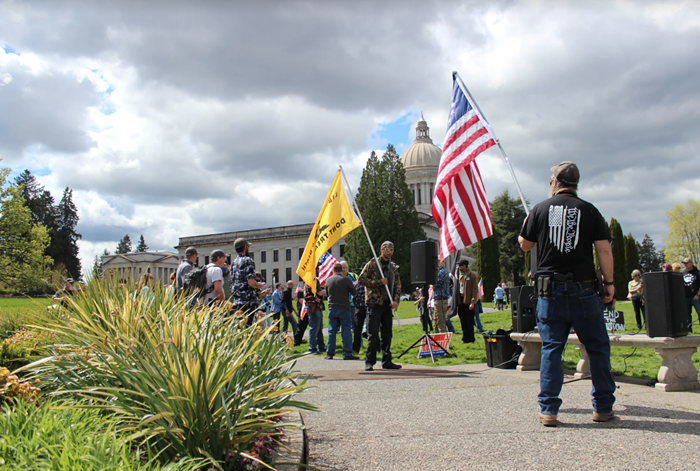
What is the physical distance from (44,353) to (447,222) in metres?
7.99

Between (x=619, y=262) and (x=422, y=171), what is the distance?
61.9 metres

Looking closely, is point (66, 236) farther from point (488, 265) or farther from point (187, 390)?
point (187, 390)

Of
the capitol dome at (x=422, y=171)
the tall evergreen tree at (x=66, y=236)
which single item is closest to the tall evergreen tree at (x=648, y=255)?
the capitol dome at (x=422, y=171)

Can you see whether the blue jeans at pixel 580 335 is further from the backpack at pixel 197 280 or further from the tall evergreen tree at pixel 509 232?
the tall evergreen tree at pixel 509 232

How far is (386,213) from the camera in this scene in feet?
219

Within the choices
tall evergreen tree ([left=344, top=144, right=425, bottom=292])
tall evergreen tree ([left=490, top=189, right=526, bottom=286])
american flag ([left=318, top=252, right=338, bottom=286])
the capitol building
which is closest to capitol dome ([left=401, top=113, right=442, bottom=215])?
the capitol building

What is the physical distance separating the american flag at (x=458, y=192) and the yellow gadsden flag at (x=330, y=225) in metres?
2.95

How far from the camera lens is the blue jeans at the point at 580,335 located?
459 centimetres

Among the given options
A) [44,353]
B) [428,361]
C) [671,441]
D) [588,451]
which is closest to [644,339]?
[671,441]

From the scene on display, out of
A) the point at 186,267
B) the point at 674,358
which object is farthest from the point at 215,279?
the point at 674,358

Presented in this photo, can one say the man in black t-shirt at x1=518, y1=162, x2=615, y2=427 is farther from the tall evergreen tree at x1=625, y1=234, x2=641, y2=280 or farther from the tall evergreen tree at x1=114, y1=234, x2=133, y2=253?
the tall evergreen tree at x1=114, y1=234, x2=133, y2=253

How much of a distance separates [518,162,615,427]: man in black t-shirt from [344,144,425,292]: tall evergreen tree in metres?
60.1

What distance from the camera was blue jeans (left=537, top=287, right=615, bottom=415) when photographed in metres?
4.59

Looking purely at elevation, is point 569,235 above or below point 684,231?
below
